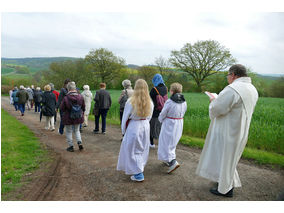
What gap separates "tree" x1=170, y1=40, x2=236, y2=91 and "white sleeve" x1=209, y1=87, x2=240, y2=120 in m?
36.3

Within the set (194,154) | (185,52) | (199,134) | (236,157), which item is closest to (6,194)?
(236,157)

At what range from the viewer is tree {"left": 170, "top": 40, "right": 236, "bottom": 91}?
38562 mm

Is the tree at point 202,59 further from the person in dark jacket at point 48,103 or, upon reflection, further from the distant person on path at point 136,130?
the distant person on path at point 136,130

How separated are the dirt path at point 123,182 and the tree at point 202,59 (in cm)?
3506

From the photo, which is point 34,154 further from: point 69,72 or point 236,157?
point 69,72

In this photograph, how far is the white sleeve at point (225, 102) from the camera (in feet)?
11.6

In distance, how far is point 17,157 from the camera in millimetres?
5672

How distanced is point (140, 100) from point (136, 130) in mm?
642

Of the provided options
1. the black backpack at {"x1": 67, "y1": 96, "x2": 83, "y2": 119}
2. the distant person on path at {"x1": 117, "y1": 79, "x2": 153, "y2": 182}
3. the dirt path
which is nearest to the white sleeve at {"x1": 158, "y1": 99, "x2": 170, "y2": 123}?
the distant person on path at {"x1": 117, "y1": 79, "x2": 153, "y2": 182}

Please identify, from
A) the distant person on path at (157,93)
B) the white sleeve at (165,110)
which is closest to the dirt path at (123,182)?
the distant person on path at (157,93)

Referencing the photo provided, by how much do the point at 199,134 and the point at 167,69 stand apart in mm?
34666

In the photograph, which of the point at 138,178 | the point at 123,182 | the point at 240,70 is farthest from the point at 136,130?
the point at 240,70

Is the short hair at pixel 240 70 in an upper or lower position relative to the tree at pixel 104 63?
lower

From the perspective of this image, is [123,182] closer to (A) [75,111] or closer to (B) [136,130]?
(B) [136,130]
